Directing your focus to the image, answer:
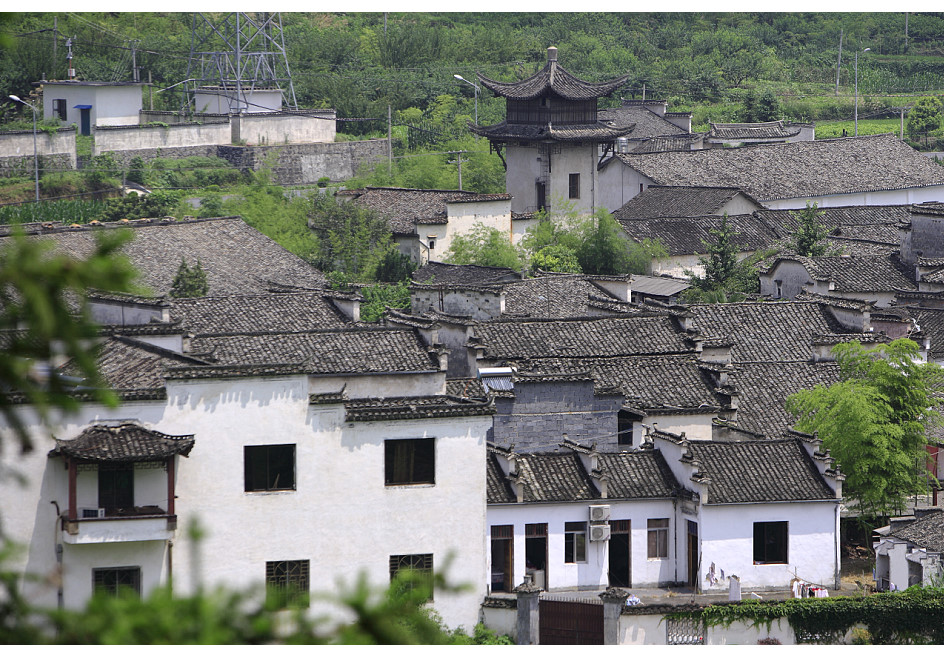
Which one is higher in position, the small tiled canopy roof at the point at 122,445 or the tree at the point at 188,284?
the tree at the point at 188,284

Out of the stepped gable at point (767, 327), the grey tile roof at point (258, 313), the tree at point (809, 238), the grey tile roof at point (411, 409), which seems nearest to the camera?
the grey tile roof at point (411, 409)

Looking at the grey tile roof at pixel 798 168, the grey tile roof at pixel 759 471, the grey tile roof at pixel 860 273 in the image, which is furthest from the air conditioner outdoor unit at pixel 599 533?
the grey tile roof at pixel 798 168

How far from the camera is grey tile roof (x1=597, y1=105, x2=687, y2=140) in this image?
215 ft

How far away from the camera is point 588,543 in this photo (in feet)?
70.2

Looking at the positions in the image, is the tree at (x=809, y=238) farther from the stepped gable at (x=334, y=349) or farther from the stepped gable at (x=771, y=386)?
the stepped gable at (x=334, y=349)

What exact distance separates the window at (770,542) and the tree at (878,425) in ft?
6.59

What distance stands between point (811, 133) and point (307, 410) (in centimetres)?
5066

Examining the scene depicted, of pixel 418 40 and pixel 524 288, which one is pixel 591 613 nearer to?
pixel 524 288

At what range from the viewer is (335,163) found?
5622 cm

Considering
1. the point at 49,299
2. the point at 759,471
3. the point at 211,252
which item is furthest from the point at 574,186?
the point at 49,299

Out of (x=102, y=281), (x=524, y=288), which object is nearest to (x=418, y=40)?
(x=524, y=288)

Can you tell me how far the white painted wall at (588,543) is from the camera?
21.1m

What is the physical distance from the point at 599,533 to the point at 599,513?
0.89 feet

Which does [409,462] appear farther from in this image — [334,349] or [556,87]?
[556,87]
